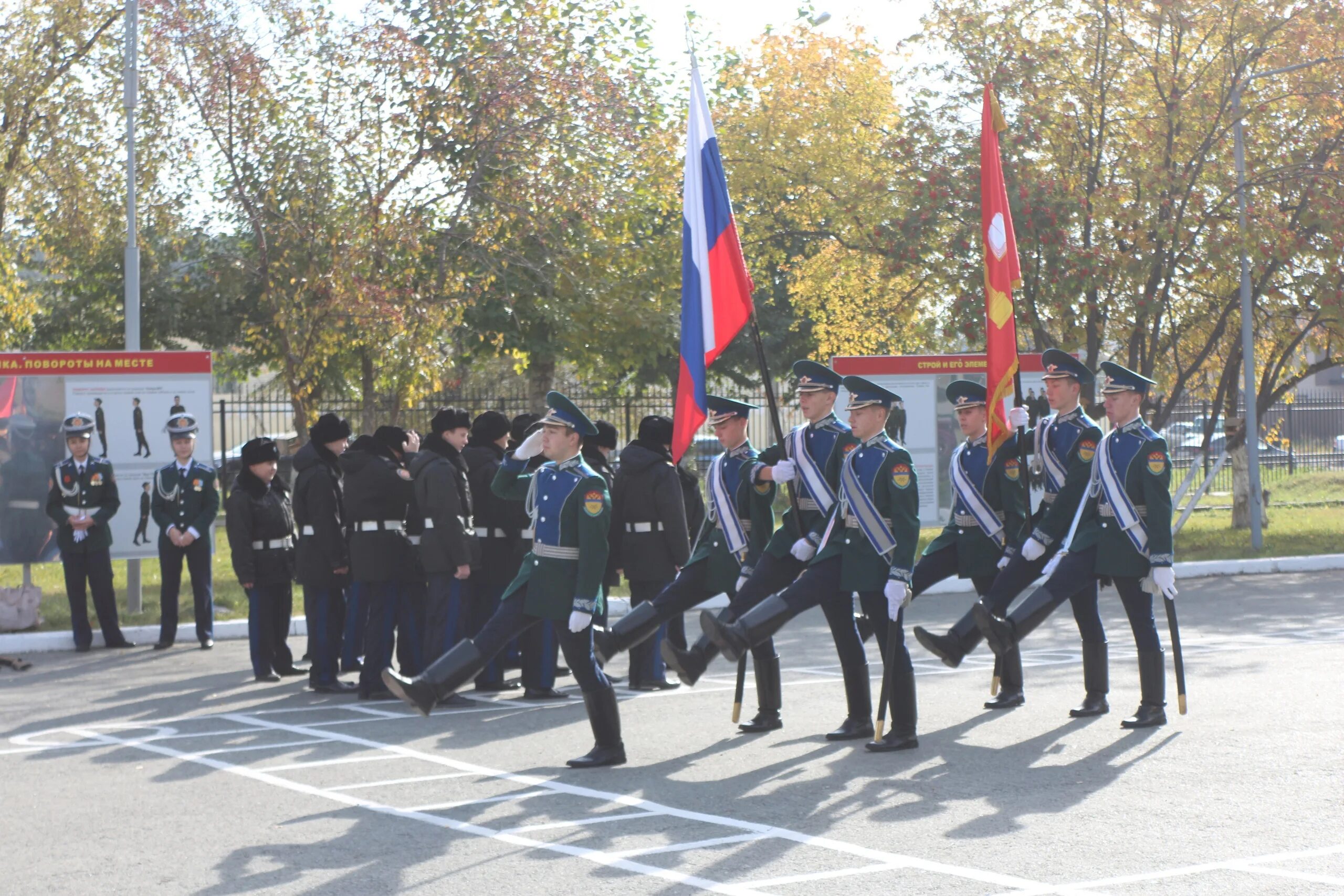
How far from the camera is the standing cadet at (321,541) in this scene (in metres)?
11.5

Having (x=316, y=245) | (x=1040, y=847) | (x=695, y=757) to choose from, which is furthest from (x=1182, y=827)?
(x=316, y=245)

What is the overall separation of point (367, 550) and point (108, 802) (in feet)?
11.3

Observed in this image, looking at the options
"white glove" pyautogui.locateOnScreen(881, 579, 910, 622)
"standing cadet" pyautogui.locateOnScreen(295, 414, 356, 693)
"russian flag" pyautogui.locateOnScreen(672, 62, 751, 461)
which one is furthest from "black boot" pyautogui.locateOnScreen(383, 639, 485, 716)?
"standing cadet" pyautogui.locateOnScreen(295, 414, 356, 693)

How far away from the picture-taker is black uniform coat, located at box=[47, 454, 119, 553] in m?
13.6

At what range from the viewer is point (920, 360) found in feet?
Result: 60.0

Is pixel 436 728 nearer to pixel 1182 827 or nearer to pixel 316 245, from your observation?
pixel 1182 827

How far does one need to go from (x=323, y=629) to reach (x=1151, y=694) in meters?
5.44

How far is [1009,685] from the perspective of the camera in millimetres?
10188

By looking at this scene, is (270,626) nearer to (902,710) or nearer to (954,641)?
(954,641)

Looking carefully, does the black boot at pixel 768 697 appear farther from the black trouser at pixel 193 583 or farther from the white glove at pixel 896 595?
the black trouser at pixel 193 583

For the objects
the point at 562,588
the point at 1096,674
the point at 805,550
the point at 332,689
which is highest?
the point at 805,550

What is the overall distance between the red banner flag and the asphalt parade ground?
184 cm

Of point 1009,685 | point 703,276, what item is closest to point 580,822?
point 703,276

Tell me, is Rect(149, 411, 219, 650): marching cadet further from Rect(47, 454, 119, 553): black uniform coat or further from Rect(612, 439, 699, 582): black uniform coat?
Rect(612, 439, 699, 582): black uniform coat
